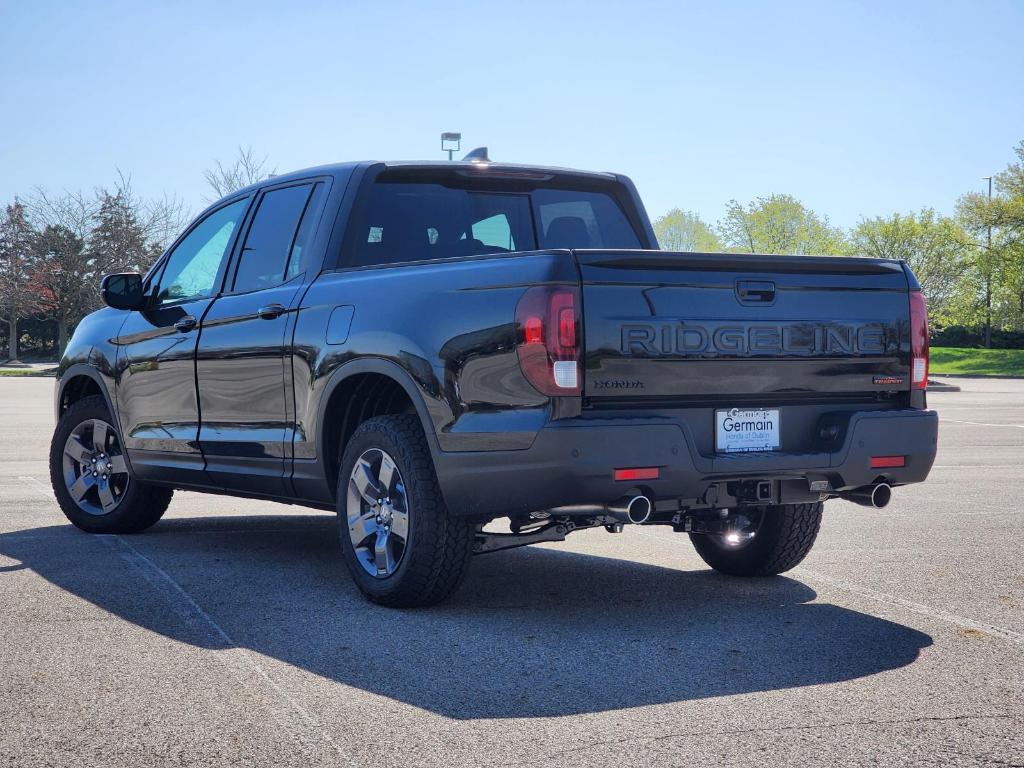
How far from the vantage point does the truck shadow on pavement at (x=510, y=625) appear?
14.9 feet

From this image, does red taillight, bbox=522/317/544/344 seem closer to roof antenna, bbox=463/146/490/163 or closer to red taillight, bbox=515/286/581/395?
red taillight, bbox=515/286/581/395

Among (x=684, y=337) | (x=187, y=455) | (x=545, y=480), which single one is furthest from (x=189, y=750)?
(x=187, y=455)

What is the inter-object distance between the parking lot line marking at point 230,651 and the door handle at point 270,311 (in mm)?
1380

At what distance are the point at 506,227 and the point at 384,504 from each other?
6.20ft

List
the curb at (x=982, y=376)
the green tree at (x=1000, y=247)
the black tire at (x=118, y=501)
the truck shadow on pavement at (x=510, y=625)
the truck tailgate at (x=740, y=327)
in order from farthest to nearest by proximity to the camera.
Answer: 1. the green tree at (x=1000, y=247)
2. the curb at (x=982, y=376)
3. the black tire at (x=118, y=501)
4. the truck tailgate at (x=740, y=327)
5. the truck shadow on pavement at (x=510, y=625)

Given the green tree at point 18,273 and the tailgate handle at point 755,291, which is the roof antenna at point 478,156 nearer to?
the tailgate handle at point 755,291

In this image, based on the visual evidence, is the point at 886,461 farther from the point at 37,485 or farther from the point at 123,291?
the point at 37,485

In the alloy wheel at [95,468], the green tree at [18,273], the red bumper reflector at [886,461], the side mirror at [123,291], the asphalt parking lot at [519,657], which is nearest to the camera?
the asphalt parking lot at [519,657]

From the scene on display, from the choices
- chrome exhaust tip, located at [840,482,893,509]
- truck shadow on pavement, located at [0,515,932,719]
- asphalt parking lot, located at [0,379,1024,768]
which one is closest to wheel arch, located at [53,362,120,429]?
asphalt parking lot, located at [0,379,1024,768]

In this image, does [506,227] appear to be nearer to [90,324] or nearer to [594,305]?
[594,305]

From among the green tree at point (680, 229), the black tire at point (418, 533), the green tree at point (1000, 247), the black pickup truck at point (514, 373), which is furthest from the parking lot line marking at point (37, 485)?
the green tree at point (680, 229)

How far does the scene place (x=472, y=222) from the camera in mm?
6914

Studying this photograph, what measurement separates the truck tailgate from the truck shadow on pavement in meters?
0.97

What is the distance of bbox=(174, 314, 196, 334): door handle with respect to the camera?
726cm
